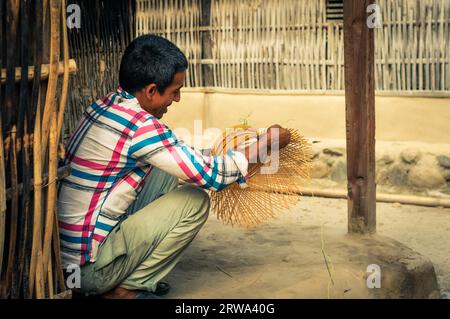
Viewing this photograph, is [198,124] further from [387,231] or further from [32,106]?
[32,106]

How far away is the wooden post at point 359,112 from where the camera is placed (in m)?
5.03

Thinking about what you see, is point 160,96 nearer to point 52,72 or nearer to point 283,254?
point 52,72

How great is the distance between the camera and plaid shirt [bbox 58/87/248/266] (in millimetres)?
3926

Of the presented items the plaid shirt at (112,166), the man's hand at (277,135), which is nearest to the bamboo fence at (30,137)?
the plaid shirt at (112,166)

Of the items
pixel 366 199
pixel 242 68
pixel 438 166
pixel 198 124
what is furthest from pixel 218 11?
pixel 366 199

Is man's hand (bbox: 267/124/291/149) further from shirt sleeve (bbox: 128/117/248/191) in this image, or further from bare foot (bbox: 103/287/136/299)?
bare foot (bbox: 103/287/136/299)

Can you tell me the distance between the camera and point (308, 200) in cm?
730

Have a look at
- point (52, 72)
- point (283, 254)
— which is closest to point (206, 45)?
point (283, 254)

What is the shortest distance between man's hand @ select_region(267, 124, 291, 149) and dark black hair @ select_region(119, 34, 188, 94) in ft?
1.95

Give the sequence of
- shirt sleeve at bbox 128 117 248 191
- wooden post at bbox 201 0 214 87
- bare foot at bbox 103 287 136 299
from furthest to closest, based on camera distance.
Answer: wooden post at bbox 201 0 214 87 < bare foot at bbox 103 287 136 299 < shirt sleeve at bbox 128 117 248 191

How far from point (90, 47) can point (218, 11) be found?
2.11 metres

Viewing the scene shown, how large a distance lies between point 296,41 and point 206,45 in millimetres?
932

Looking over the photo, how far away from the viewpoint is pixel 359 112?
5.11m

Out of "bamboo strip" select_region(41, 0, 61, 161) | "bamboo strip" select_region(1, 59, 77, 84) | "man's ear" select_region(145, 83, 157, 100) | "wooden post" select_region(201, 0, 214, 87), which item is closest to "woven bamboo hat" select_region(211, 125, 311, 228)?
"man's ear" select_region(145, 83, 157, 100)
